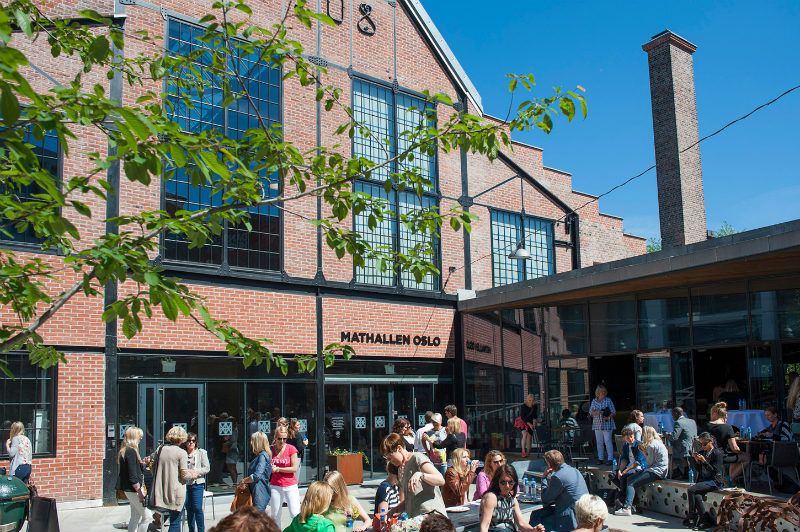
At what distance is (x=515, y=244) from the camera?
2364 cm

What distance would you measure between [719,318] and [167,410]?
1183 centimetres

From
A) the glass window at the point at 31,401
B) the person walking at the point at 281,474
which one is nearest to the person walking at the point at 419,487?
the person walking at the point at 281,474

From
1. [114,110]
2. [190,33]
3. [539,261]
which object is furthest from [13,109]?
[539,261]

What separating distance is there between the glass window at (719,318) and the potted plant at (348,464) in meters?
8.27

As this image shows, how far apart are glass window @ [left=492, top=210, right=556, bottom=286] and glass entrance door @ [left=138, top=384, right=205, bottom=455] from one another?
10275mm

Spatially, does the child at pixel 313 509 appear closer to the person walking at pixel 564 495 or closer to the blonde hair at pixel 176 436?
the person walking at pixel 564 495

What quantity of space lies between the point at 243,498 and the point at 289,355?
24.9 ft

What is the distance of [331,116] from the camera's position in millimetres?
19844

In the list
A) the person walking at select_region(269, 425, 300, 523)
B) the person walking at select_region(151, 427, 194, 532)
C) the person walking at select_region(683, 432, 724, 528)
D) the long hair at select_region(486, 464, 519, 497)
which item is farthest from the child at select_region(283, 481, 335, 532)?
the person walking at select_region(683, 432, 724, 528)

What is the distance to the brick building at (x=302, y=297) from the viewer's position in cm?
1480

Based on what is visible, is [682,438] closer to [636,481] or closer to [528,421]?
[636,481]

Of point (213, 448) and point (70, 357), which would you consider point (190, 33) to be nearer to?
point (70, 357)

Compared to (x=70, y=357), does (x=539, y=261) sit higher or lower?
higher

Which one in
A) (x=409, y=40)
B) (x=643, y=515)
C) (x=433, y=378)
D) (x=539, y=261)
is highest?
(x=409, y=40)
